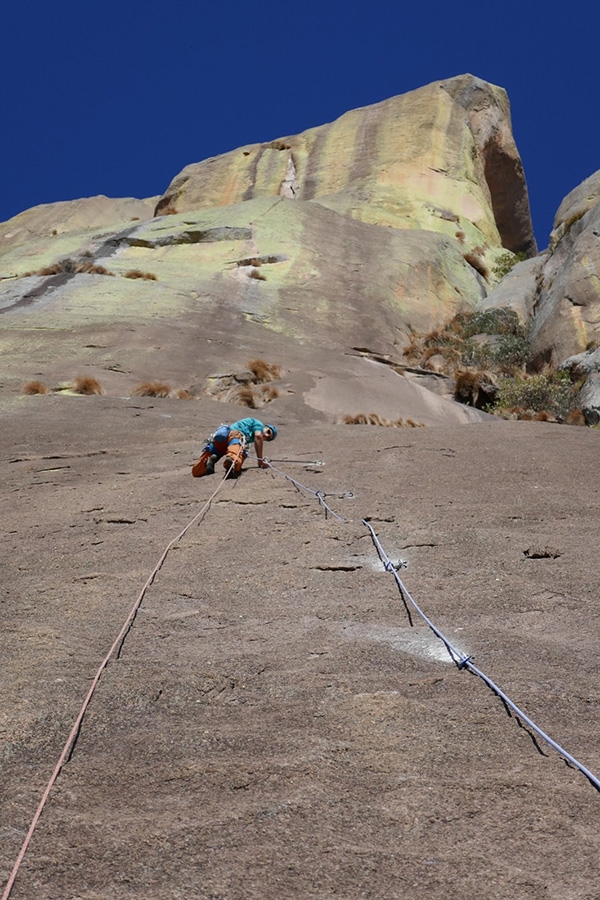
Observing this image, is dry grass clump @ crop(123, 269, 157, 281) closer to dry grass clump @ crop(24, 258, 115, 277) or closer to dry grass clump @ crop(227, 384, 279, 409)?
dry grass clump @ crop(24, 258, 115, 277)

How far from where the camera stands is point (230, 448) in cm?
1007

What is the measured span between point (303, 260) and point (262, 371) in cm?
952

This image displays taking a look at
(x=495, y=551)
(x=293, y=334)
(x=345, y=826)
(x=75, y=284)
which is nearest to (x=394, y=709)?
(x=345, y=826)

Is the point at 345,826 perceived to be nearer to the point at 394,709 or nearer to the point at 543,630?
the point at 394,709

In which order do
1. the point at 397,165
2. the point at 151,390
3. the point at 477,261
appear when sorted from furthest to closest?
the point at 397,165, the point at 477,261, the point at 151,390

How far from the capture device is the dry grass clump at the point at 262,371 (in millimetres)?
17266

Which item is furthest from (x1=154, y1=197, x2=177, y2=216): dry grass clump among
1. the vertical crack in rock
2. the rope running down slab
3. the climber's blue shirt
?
the rope running down slab

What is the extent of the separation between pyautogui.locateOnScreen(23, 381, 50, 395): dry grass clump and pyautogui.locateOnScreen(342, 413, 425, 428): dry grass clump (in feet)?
16.7

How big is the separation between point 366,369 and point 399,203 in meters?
17.1

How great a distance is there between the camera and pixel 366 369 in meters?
18.8

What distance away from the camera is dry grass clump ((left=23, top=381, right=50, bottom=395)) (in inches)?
606

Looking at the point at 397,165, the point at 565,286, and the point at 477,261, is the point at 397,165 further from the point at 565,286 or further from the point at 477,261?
the point at 565,286

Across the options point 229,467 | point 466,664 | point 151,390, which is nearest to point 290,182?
point 151,390

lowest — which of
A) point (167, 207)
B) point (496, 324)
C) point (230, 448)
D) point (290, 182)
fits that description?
point (230, 448)
